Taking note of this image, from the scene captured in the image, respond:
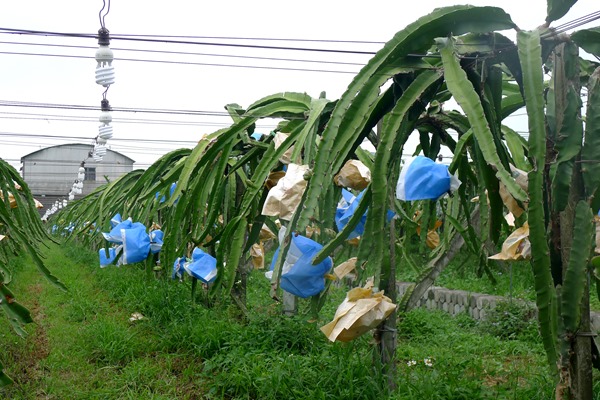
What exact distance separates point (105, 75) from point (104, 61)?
11 centimetres

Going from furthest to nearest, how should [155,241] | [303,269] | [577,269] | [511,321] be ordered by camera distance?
[511,321]
[155,241]
[303,269]
[577,269]

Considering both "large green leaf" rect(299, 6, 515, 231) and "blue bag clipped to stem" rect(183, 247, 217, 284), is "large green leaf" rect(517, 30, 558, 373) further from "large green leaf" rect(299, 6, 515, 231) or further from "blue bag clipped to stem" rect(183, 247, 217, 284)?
"blue bag clipped to stem" rect(183, 247, 217, 284)

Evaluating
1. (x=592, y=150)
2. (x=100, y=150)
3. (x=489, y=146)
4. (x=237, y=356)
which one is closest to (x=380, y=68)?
(x=489, y=146)

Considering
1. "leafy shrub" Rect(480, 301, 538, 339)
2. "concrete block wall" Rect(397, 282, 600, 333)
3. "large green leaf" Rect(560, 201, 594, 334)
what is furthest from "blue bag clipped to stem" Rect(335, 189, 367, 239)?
"concrete block wall" Rect(397, 282, 600, 333)

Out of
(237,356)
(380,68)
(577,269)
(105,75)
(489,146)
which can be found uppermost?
(105,75)

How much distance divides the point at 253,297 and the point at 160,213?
5.63ft

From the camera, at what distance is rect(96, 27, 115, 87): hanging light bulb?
16.8 ft

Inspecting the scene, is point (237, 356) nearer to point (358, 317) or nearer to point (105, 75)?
point (358, 317)

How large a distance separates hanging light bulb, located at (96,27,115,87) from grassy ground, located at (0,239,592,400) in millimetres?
1949

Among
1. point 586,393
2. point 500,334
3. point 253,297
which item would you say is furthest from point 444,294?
point 586,393

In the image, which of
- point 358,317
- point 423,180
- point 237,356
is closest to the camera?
point 358,317

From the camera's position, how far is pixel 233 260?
10.7ft

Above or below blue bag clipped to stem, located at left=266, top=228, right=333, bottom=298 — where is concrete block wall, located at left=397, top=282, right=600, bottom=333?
below

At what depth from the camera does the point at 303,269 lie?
315 centimetres
